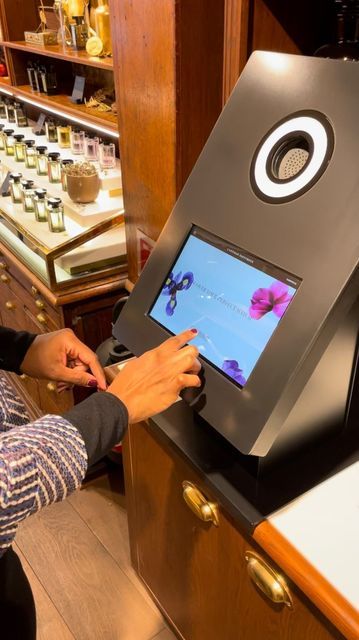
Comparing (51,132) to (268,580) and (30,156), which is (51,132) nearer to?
(30,156)

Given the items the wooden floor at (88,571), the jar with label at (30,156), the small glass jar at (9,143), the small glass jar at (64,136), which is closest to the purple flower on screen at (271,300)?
the wooden floor at (88,571)

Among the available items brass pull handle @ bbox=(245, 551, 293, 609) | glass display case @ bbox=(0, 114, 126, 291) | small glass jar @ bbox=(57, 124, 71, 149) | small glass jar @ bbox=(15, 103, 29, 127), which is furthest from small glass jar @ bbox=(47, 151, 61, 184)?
brass pull handle @ bbox=(245, 551, 293, 609)

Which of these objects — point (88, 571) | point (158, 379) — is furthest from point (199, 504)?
point (88, 571)

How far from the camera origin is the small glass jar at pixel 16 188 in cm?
195

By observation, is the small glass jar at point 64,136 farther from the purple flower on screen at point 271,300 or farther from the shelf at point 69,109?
the purple flower on screen at point 271,300

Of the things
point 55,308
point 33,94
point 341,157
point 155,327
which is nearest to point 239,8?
point 341,157

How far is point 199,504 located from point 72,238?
945mm

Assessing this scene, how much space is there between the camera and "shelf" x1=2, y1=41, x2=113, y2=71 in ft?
5.51

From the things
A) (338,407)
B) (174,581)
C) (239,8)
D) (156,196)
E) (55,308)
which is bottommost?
(174,581)

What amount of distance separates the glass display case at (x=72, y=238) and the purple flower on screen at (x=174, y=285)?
2.54ft

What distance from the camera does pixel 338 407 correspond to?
2.78ft

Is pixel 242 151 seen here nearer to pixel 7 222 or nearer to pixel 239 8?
pixel 239 8

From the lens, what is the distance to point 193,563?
108 cm

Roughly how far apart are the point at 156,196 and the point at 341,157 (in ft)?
2.22
